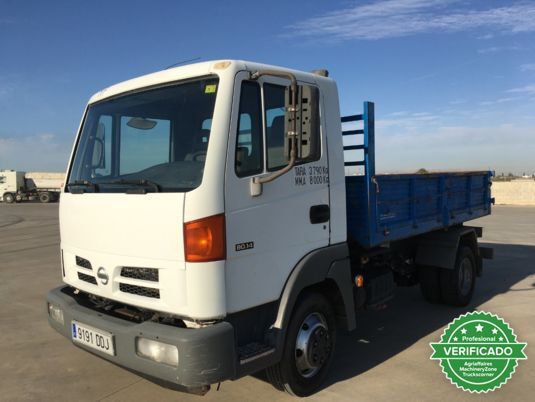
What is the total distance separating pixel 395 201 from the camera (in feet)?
15.5

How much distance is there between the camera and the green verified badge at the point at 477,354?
3715 mm

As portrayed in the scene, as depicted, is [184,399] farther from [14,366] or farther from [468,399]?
[468,399]

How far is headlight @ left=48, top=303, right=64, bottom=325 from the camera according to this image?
3.52 metres

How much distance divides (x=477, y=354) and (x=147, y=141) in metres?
3.15

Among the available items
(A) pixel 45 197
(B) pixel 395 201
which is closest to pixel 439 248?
(B) pixel 395 201

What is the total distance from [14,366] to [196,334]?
271cm

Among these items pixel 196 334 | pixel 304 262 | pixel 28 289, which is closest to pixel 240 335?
pixel 196 334

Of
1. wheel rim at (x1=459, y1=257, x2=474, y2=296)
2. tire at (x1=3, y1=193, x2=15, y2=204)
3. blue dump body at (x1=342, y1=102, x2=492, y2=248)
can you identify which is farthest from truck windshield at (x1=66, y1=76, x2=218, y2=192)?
tire at (x1=3, y1=193, x2=15, y2=204)

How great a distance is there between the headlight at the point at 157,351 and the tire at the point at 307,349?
93 centimetres

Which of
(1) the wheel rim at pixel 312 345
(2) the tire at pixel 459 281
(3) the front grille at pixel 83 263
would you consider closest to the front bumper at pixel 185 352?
(3) the front grille at pixel 83 263

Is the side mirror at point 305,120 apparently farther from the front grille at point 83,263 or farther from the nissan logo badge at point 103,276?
the front grille at point 83,263

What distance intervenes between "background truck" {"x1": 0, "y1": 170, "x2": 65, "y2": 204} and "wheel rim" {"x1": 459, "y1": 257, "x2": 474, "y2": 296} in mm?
39193

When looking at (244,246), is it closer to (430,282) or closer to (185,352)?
(185,352)

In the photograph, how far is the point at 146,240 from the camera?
2.95 meters
